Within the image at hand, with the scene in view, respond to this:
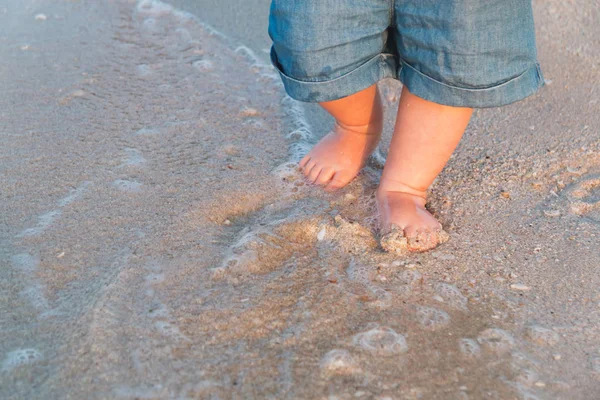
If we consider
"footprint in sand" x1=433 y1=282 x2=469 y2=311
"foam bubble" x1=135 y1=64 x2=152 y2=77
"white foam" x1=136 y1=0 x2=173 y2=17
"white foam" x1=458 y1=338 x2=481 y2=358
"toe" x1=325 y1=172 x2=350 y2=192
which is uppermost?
"white foam" x1=458 y1=338 x2=481 y2=358

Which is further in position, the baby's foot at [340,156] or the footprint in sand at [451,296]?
the baby's foot at [340,156]

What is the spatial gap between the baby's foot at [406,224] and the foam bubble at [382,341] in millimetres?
304

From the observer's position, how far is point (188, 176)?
5.82ft

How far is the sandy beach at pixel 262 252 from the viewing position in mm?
1146

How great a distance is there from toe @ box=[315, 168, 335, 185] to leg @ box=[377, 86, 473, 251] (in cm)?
18

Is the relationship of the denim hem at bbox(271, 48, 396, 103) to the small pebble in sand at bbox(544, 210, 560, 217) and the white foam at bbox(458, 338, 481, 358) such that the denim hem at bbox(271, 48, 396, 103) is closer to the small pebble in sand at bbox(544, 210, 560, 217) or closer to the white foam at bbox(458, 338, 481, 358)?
the small pebble in sand at bbox(544, 210, 560, 217)

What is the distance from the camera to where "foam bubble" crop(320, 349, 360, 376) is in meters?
1.14

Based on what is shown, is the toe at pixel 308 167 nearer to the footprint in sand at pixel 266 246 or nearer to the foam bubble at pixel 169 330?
the footprint in sand at pixel 266 246

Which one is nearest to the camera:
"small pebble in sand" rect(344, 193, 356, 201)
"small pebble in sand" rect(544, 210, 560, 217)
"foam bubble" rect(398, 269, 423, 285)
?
"foam bubble" rect(398, 269, 423, 285)

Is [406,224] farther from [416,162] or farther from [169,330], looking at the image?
[169,330]

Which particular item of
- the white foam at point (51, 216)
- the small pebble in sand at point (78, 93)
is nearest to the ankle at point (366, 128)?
the white foam at point (51, 216)

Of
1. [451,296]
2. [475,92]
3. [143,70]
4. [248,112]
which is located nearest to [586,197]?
[475,92]

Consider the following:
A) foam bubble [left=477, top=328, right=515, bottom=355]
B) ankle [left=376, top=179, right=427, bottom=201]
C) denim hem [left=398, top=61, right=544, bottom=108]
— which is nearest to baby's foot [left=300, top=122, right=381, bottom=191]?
ankle [left=376, top=179, right=427, bottom=201]

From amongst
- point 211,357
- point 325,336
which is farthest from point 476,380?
point 211,357
